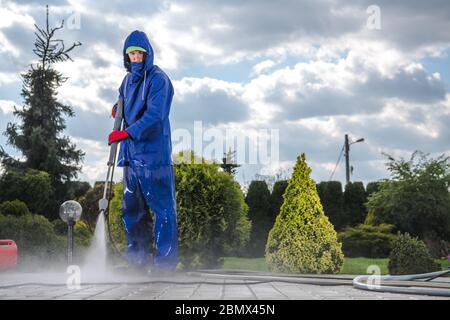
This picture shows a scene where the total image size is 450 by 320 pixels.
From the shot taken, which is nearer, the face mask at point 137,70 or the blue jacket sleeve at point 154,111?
the blue jacket sleeve at point 154,111

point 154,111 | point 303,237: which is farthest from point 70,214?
point 303,237

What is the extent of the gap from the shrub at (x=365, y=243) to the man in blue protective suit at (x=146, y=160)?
1042cm

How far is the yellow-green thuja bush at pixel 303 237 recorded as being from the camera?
10609 mm

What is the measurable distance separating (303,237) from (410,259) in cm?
190

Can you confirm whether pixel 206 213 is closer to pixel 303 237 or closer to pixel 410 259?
pixel 303 237

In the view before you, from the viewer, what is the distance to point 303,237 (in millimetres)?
10617

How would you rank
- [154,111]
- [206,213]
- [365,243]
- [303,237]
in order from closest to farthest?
[154,111], [303,237], [206,213], [365,243]

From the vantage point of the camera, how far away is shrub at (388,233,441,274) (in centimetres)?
999

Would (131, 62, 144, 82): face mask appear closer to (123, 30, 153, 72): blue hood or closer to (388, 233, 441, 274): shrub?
(123, 30, 153, 72): blue hood

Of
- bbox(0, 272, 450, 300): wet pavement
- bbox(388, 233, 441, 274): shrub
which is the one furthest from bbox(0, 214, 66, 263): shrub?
bbox(388, 233, 441, 274): shrub

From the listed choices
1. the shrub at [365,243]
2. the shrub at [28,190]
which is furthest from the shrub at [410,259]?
the shrub at [28,190]

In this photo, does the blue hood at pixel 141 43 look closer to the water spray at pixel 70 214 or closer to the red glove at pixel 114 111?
the red glove at pixel 114 111

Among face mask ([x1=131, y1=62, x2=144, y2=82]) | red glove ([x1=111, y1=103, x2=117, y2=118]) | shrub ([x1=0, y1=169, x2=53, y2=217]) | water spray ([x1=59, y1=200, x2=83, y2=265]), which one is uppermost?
face mask ([x1=131, y1=62, x2=144, y2=82])
